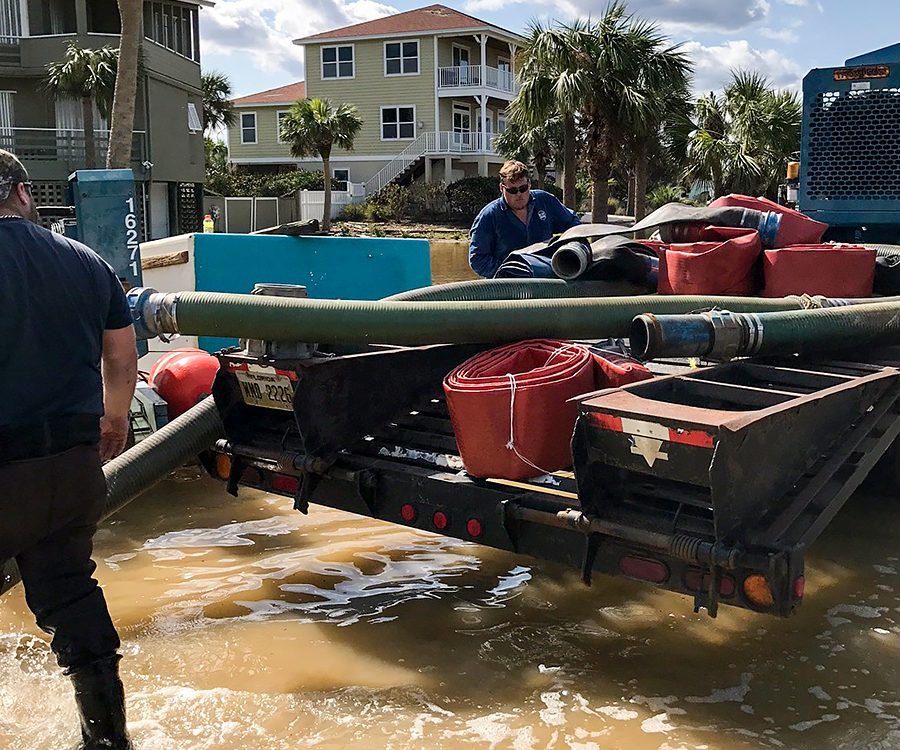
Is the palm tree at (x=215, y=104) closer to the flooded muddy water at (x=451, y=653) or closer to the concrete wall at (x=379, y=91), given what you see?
the concrete wall at (x=379, y=91)

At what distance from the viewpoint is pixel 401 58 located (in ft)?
161

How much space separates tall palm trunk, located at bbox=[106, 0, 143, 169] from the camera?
661 inches

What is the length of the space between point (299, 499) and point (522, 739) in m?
1.54

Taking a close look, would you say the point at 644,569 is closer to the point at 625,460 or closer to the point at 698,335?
the point at 625,460

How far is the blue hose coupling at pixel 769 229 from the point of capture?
5.87 meters

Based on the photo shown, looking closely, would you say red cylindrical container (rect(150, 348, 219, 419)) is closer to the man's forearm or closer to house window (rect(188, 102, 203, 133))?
the man's forearm

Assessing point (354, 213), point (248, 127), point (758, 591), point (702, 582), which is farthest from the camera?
point (248, 127)

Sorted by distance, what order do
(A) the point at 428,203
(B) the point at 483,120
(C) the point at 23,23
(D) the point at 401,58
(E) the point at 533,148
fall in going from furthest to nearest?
(D) the point at 401,58 < (B) the point at 483,120 < (A) the point at 428,203 < (E) the point at 533,148 < (C) the point at 23,23

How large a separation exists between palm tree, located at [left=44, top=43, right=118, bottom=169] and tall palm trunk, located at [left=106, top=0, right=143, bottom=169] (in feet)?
45.8

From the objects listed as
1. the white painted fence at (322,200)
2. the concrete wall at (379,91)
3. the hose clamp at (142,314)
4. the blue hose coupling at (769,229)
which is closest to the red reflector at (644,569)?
the hose clamp at (142,314)

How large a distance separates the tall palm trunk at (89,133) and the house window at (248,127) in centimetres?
2405

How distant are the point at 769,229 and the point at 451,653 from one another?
10.2 feet

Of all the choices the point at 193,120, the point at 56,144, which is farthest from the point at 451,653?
the point at 193,120

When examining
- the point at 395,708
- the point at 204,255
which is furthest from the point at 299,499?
the point at 204,255
